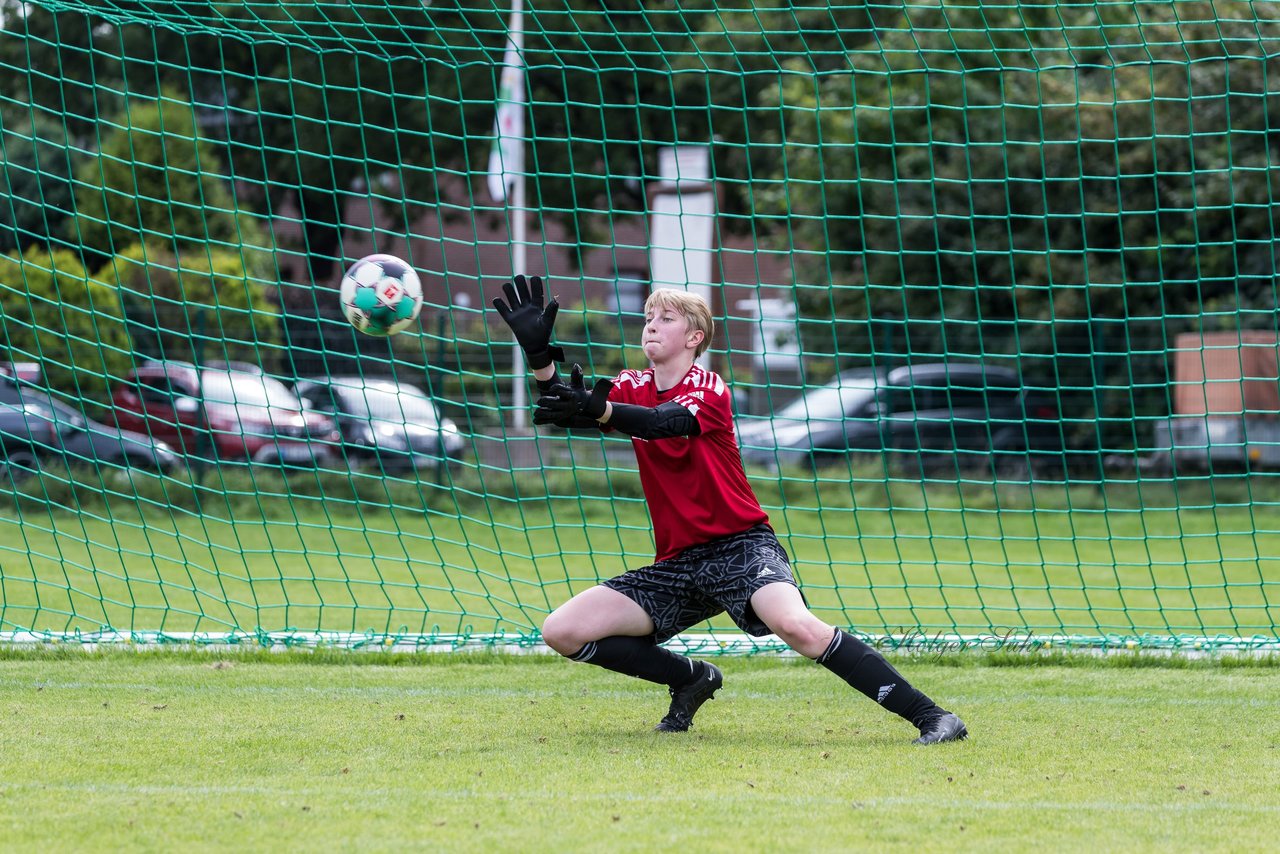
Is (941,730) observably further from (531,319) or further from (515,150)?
(515,150)

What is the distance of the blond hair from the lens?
464 cm

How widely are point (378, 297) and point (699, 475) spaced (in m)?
1.32

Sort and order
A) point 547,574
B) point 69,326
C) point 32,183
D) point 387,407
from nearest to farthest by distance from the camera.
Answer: point 547,574
point 69,326
point 387,407
point 32,183

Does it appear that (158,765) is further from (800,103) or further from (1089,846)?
(800,103)

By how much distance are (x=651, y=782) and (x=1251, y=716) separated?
93.4 inches

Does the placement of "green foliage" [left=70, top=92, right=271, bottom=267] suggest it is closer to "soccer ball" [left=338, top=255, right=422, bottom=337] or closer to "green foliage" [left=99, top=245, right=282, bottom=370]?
"green foliage" [left=99, top=245, right=282, bottom=370]

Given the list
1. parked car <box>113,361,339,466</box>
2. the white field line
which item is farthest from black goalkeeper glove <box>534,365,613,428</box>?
parked car <box>113,361,339,466</box>

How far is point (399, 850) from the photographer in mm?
3291

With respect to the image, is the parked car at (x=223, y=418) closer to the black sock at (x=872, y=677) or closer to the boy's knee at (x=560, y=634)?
the boy's knee at (x=560, y=634)

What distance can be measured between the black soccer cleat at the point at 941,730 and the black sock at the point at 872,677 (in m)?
→ 0.02

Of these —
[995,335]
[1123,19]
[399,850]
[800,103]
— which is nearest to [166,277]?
[800,103]

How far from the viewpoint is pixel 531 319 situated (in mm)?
4367

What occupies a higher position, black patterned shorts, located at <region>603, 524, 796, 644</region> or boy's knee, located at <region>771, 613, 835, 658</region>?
black patterned shorts, located at <region>603, 524, 796, 644</region>

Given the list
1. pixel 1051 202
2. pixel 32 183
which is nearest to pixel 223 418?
pixel 1051 202
